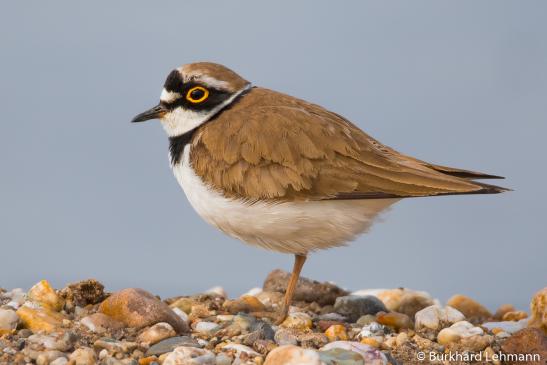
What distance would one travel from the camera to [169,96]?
827 cm

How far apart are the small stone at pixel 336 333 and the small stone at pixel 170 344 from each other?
129 centimetres

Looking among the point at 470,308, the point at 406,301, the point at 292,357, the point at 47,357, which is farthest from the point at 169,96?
the point at 470,308

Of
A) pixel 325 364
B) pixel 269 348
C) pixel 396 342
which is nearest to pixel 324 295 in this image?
pixel 396 342

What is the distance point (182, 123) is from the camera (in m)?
8.17

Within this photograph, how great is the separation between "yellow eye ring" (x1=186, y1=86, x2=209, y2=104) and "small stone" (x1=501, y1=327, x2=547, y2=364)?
12.4ft

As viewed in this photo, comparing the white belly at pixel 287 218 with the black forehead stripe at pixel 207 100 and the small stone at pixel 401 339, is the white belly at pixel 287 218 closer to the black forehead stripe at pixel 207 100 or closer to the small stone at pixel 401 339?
the black forehead stripe at pixel 207 100

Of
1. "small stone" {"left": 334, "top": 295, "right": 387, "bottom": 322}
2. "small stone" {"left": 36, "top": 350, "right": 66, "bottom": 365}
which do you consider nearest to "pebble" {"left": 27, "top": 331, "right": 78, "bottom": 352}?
"small stone" {"left": 36, "top": 350, "right": 66, "bottom": 365}

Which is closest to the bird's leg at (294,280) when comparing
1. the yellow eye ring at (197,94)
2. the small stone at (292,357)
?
the small stone at (292,357)

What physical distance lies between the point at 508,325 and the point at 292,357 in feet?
10.8

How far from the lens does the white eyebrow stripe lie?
8.23 meters

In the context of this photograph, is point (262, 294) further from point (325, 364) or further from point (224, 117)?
point (325, 364)

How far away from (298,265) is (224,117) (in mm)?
1710

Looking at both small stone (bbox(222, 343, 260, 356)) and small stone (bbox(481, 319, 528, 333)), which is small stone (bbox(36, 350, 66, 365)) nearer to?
small stone (bbox(222, 343, 260, 356))

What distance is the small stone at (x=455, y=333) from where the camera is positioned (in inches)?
294
